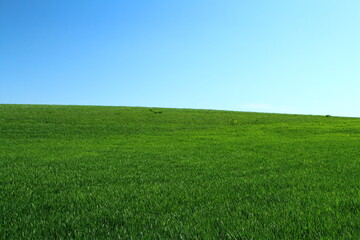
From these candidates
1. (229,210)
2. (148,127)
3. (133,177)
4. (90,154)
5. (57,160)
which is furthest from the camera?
(148,127)

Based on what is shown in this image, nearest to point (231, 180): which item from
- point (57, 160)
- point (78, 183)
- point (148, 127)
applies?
point (78, 183)

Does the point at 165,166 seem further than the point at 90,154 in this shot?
No

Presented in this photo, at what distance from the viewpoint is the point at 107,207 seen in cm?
575

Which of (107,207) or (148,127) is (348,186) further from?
(148,127)

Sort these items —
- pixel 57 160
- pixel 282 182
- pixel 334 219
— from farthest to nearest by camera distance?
pixel 57 160 < pixel 282 182 < pixel 334 219

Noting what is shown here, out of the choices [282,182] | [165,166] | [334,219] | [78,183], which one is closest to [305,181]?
[282,182]

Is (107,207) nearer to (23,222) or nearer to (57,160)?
(23,222)

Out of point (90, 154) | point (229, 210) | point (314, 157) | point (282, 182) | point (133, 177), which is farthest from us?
point (90, 154)

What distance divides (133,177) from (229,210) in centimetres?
378

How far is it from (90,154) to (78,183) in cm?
524

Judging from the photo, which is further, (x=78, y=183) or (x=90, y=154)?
(x=90, y=154)

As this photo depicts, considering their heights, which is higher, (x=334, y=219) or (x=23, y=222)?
(x=334, y=219)

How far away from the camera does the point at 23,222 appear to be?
5023mm

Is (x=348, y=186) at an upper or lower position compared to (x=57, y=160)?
upper
